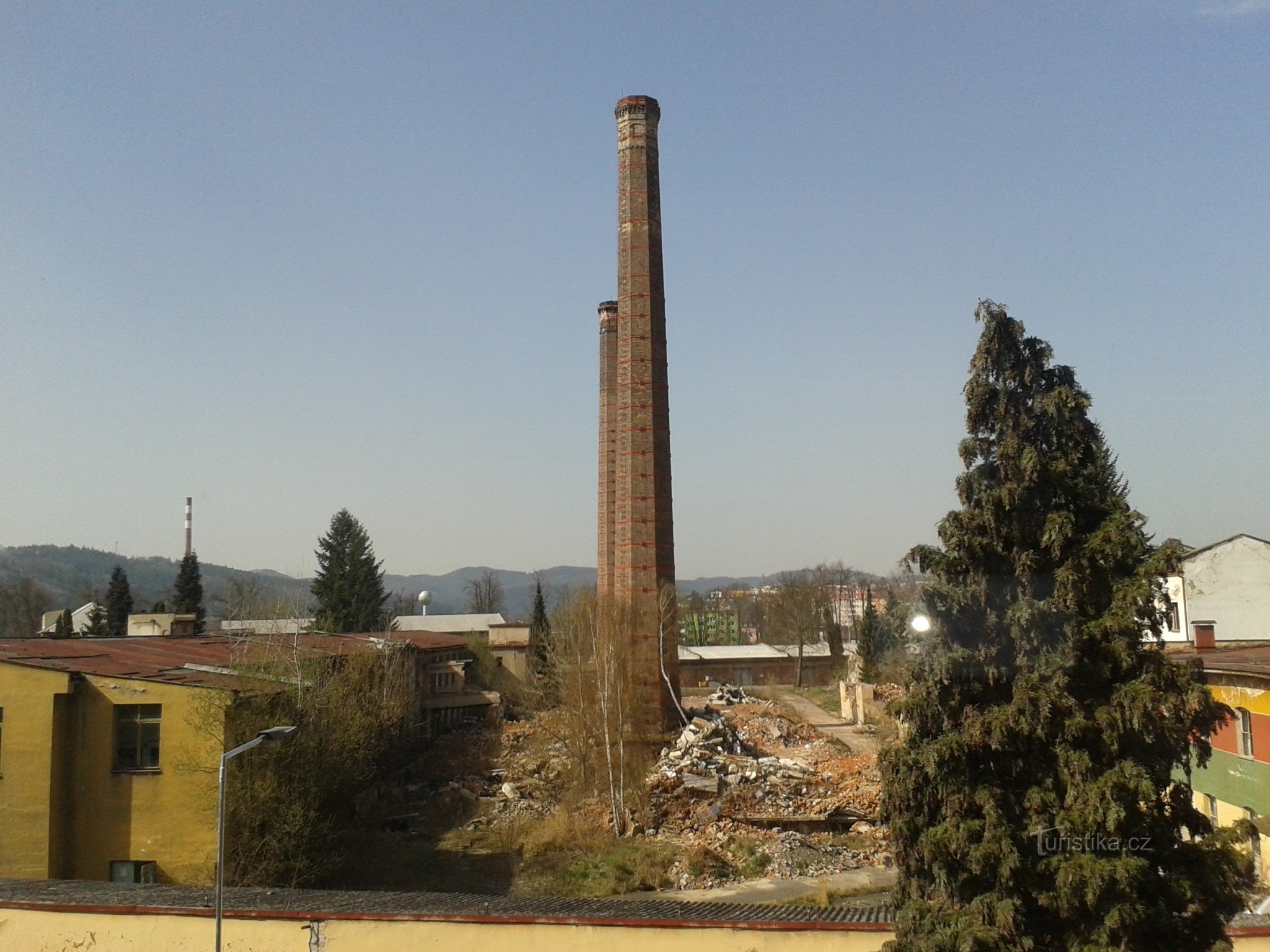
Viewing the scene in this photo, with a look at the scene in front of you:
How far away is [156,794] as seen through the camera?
1591cm

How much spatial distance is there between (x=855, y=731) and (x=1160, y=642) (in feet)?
88.1

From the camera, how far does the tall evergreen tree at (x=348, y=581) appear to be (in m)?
51.1

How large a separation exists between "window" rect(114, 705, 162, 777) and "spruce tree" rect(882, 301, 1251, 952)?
42.9 ft

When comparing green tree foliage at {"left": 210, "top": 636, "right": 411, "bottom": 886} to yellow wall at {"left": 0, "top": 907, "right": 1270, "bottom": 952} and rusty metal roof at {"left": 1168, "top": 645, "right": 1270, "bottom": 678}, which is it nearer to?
yellow wall at {"left": 0, "top": 907, "right": 1270, "bottom": 952}

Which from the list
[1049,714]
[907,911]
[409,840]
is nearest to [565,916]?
[907,911]

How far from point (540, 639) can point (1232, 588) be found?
21.2 metres

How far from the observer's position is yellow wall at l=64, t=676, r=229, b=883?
619 inches

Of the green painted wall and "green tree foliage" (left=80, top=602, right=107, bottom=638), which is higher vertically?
"green tree foliage" (left=80, top=602, right=107, bottom=638)

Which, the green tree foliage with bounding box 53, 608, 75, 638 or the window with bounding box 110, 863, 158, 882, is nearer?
the window with bounding box 110, 863, 158, 882

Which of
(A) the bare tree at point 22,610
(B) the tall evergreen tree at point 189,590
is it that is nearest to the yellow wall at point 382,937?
(B) the tall evergreen tree at point 189,590

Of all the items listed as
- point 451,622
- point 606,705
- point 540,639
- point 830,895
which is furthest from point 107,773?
point 451,622

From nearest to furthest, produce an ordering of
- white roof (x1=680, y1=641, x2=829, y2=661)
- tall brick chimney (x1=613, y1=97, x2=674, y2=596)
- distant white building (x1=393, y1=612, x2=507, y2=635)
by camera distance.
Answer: tall brick chimney (x1=613, y1=97, x2=674, y2=596) → white roof (x1=680, y1=641, x2=829, y2=661) → distant white building (x1=393, y1=612, x2=507, y2=635)

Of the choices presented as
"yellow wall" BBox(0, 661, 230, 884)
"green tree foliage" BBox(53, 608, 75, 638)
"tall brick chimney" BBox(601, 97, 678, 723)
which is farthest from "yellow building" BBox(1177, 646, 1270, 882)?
"green tree foliage" BBox(53, 608, 75, 638)

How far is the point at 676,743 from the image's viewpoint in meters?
25.5
